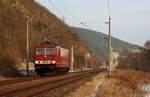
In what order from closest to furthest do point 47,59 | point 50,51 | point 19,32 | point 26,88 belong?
1. point 26,88
2. point 47,59
3. point 50,51
4. point 19,32

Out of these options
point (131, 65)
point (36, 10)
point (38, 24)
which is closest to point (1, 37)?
point (38, 24)

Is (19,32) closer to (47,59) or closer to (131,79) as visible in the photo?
(47,59)

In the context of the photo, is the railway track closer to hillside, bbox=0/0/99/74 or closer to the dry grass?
Answer: the dry grass

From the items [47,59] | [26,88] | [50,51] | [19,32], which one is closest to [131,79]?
[47,59]

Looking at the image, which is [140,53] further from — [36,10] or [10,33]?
[10,33]

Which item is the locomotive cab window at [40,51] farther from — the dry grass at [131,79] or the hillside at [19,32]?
the dry grass at [131,79]

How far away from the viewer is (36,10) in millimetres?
119812

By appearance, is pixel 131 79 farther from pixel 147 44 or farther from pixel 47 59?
pixel 147 44

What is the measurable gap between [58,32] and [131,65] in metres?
34.9

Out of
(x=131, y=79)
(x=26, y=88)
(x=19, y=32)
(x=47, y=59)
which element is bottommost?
(x=26, y=88)

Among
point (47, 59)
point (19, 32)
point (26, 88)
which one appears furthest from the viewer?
point (19, 32)

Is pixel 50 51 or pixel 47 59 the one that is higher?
pixel 50 51

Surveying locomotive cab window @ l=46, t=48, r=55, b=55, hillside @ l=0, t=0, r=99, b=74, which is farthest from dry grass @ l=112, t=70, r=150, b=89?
hillside @ l=0, t=0, r=99, b=74

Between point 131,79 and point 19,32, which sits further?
point 19,32
